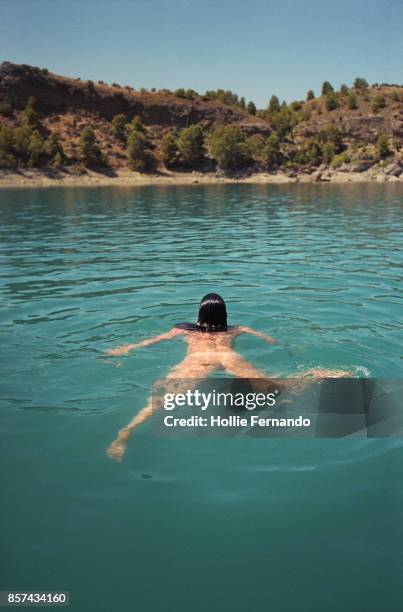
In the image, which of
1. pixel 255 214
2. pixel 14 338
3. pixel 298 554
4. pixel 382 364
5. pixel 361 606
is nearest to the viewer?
pixel 361 606

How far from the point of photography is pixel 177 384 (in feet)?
19.8

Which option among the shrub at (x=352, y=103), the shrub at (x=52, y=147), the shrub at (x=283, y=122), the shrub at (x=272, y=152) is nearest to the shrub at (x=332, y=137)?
the shrub at (x=283, y=122)

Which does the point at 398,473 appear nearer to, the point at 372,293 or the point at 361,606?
the point at 361,606

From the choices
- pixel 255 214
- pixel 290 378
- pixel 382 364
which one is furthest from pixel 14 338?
pixel 255 214

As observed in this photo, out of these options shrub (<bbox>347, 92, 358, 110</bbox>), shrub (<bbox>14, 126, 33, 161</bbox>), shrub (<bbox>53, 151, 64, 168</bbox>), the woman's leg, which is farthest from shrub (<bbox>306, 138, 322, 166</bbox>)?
the woman's leg

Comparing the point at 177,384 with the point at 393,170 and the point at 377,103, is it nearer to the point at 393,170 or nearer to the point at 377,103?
the point at 393,170

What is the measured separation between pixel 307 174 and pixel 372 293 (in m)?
70.3

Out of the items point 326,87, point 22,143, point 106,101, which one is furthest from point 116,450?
point 326,87

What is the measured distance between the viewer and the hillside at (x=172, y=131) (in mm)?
71062

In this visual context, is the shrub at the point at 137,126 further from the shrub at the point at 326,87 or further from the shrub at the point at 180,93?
the shrub at the point at 326,87

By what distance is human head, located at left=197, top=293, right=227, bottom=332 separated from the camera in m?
7.00

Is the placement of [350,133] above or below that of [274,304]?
above

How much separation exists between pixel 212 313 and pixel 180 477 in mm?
2990

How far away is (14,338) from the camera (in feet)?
25.8
